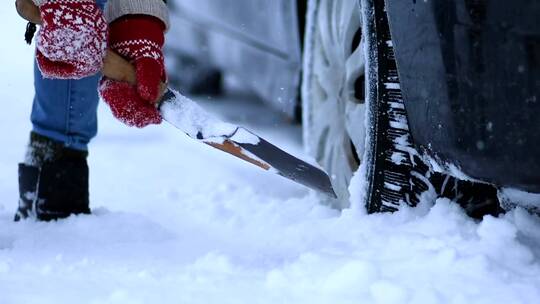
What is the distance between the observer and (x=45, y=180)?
1.82 meters

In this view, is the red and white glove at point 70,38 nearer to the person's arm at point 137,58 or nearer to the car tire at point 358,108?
the person's arm at point 137,58

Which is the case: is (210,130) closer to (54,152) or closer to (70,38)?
(70,38)

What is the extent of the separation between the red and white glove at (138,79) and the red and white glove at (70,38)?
0.10 metres

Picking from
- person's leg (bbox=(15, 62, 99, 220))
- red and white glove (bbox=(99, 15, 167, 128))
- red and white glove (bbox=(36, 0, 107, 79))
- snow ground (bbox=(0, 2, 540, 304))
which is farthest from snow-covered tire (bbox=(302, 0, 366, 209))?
person's leg (bbox=(15, 62, 99, 220))

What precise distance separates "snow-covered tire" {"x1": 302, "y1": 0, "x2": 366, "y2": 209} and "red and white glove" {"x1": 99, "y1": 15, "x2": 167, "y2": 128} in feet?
1.63

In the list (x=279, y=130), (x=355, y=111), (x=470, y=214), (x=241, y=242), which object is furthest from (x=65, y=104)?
(x=279, y=130)

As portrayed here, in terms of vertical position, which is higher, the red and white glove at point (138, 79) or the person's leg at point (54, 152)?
the red and white glove at point (138, 79)

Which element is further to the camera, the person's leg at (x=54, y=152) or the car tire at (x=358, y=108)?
the person's leg at (x=54, y=152)

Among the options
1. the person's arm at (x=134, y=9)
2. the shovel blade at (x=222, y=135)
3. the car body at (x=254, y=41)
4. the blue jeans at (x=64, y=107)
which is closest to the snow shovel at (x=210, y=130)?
the shovel blade at (x=222, y=135)

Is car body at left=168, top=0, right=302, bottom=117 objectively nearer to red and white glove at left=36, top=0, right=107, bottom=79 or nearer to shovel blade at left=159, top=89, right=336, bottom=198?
shovel blade at left=159, top=89, right=336, bottom=198

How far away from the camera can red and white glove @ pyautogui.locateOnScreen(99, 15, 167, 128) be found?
1.53 metres

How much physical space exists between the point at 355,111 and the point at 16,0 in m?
0.89

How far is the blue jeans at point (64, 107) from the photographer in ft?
5.86

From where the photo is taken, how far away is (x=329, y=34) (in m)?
2.12
